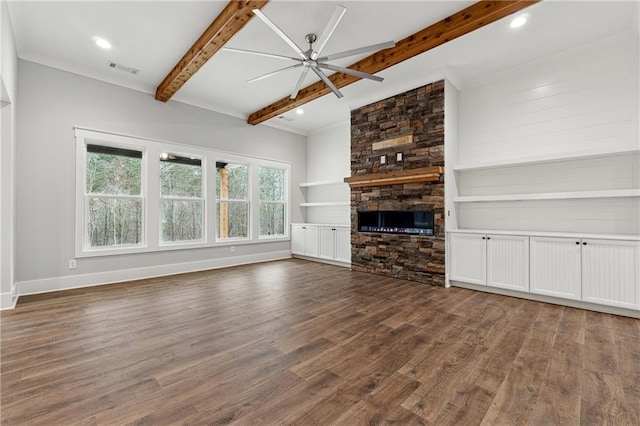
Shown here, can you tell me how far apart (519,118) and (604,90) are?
90 cm

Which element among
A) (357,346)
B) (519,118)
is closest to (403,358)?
(357,346)

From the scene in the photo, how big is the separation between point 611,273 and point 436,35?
3.35 meters

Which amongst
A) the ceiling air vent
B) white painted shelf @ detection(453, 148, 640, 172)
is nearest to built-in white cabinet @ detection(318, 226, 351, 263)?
white painted shelf @ detection(453, 148, 640, 172)

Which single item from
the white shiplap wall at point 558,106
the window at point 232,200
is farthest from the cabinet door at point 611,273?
the window at point 232,200

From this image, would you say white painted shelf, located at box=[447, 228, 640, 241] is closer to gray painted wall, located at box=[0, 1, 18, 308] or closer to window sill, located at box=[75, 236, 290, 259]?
window sill, located at box=[75, 236, 290, 259]

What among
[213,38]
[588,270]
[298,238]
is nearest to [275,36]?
[213,38]

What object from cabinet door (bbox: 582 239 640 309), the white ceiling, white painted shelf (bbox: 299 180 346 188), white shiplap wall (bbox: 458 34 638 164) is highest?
the white ceiling

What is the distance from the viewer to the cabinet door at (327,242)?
609 centimetres

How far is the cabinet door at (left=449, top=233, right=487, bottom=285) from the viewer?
4.02 m

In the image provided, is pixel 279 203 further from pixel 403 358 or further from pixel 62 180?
pixel 403 358

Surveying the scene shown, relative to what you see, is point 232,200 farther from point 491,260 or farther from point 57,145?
point 491,260

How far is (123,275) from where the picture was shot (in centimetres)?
462

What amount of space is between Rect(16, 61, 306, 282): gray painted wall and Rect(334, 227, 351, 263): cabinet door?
128 inches

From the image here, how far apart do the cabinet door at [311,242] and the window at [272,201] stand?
2.71 ft
